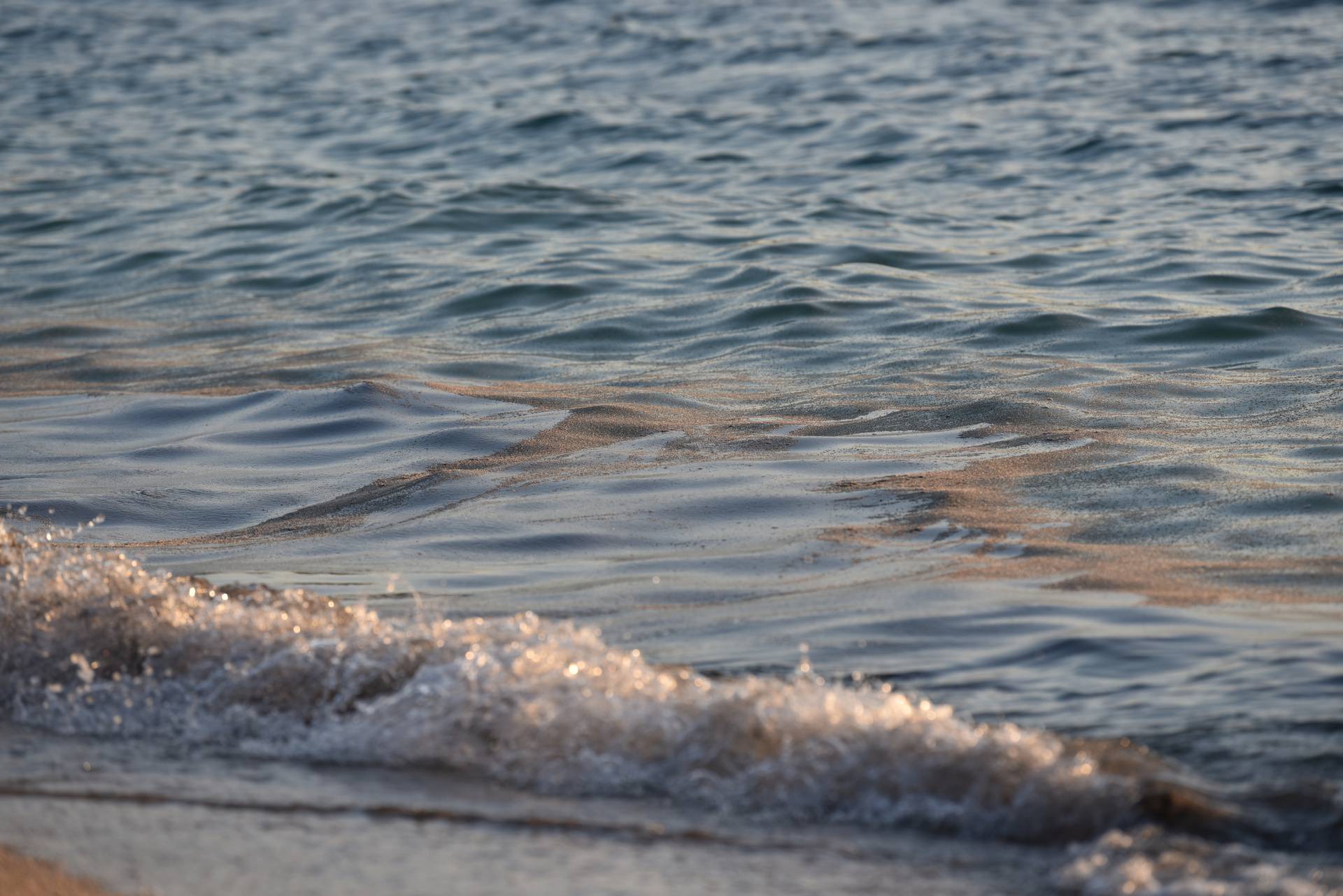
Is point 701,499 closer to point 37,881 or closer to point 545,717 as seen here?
point 545,717

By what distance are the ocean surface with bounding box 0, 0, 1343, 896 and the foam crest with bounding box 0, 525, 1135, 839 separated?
11 millimetres

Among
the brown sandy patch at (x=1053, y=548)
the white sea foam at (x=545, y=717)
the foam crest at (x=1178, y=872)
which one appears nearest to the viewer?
the foam crest at (x=1178, y=872)

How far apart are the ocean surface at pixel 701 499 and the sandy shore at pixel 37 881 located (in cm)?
6

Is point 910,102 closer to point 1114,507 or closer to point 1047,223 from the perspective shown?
point 1047,223

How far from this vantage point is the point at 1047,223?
9375mm

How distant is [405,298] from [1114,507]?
5113mm

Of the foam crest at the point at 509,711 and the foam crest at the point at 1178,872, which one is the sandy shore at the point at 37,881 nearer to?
the foam crest at the point at 509,711

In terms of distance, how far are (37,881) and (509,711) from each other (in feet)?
3.15

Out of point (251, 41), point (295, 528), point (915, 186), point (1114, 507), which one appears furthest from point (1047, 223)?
point (251, 41)

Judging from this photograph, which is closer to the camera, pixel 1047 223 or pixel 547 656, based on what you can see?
pixel 547 656

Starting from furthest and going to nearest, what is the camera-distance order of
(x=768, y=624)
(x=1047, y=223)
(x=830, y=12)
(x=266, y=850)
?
1. (x=830, y=12)
2. (x=1047, y=223)
3. (x=768, y=624)
4. (x=266, y=850)

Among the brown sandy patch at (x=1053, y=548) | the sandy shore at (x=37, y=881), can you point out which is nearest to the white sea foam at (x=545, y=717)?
the sandy shore at (x=37, y=881)

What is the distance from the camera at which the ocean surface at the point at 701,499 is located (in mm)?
2850

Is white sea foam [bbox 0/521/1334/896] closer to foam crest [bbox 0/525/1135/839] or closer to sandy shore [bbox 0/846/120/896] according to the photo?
foam crest [bbox 0/525/1135/839]
